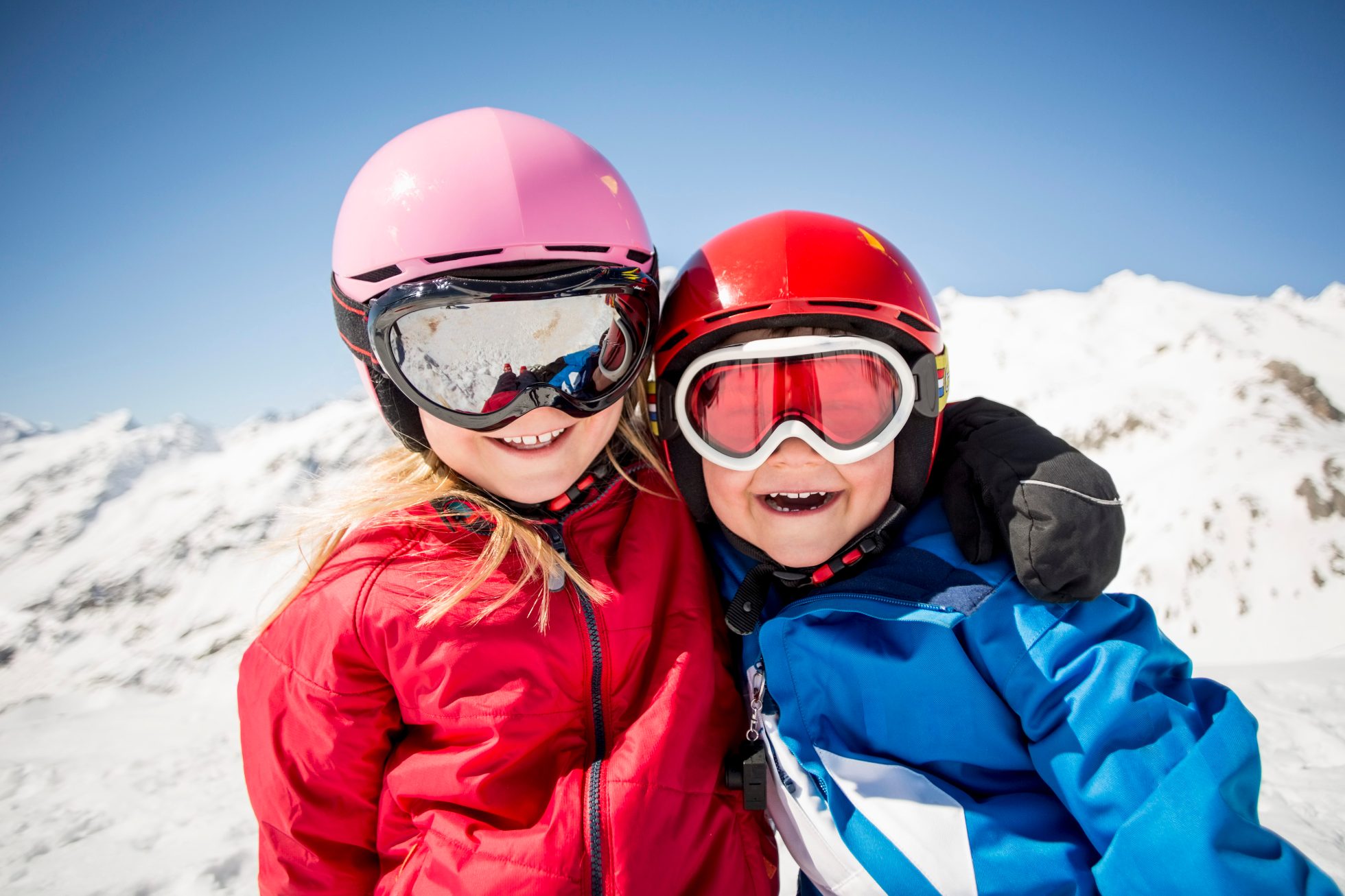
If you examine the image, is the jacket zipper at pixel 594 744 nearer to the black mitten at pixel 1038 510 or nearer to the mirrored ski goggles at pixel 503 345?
the mirrored ski goggles at pixel 503 345

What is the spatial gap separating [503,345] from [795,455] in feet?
2.50

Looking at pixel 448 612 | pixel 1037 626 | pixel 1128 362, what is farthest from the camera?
pixel 1128 362

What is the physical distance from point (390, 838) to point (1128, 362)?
10543mm

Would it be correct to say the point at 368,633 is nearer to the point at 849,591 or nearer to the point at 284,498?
the point at 849,591

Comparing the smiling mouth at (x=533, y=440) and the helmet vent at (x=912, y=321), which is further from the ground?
the helmet vent at (x=912, y=321)

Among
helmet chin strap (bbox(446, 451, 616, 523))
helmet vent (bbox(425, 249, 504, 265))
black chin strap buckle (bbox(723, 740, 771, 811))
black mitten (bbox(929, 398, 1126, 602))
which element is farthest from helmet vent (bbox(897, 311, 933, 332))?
black chin strap buckle (bbox(723, 740, 771, 811))

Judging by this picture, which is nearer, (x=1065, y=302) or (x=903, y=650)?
(x=903, y=650)

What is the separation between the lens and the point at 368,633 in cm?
141

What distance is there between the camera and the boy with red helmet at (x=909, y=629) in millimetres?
1202

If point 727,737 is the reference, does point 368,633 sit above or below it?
above

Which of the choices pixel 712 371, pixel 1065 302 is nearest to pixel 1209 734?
pixel 712 371

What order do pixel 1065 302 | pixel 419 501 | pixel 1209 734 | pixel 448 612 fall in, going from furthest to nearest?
pixel 1065 302, pixel 419 501, pixel 448 612, pixel 1209 734

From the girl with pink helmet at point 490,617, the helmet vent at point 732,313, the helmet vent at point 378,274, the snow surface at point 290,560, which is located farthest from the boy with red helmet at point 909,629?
the snow surface at point 290,560

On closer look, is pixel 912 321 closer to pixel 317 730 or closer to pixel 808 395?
pixel 808 395
